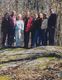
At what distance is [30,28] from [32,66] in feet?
24.2

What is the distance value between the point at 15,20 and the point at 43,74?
865 centimetres

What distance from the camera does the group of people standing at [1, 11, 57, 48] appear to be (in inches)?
603

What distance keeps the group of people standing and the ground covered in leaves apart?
4.60 m

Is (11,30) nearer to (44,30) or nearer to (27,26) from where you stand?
(27,26)

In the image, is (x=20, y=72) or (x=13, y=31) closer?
(x=20, y=72)

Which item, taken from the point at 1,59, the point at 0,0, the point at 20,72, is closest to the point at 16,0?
the point at 0,0

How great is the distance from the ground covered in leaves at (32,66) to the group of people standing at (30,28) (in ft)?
15.1

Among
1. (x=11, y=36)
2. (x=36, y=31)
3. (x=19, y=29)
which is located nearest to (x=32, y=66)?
(x=36, y=31)

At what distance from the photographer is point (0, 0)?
119 feet

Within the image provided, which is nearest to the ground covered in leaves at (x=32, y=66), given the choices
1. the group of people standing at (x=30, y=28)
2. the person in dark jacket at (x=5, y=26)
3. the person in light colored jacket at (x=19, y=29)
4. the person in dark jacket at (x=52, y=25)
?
the person in dark jacket at (x=52, y=25)

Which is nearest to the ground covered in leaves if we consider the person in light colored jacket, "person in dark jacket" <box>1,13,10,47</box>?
the person in light colored jacket

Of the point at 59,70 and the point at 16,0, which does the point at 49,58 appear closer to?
the point at 59,70

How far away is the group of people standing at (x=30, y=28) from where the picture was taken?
15.3m

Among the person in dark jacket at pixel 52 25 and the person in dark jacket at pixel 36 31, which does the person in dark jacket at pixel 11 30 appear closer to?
the person in dark jacket at pixel 36 31
